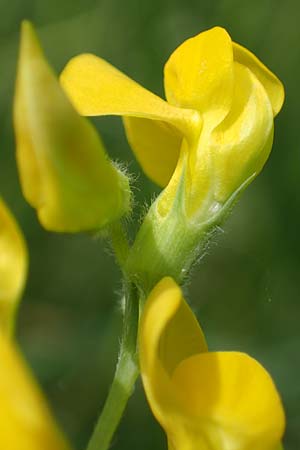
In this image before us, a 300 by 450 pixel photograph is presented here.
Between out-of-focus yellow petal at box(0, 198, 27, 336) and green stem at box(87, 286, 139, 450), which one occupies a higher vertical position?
out-of-focus yellow petal at box(0, 198, 27, 336)

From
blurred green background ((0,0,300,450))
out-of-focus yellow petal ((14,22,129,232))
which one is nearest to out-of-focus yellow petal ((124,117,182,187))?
out-of-focus yellow petal ((14,22,129,232))

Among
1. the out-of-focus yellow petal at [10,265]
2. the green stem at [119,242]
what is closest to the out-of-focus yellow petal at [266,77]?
the green stem at [119,242]

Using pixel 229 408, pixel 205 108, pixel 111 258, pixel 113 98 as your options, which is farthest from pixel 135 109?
pixel 111 258

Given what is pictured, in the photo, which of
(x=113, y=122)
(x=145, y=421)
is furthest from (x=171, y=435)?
(x=113, y=122)

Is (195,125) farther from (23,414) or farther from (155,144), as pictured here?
(23,414)

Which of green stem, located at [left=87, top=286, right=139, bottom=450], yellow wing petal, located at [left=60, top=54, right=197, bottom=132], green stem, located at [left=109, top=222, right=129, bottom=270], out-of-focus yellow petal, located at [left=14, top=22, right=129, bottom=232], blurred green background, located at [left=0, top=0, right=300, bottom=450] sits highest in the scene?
out-of-focus yellow petal, located at [left=14, top=22, right=129, bottom=232]

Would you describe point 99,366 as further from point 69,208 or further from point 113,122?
point 69,208

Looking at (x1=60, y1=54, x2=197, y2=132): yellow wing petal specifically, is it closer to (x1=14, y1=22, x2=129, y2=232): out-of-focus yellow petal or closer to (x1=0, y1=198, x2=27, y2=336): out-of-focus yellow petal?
(x1=14, y1=22, x2=129, y2=232): out-of-focus yellow petal
